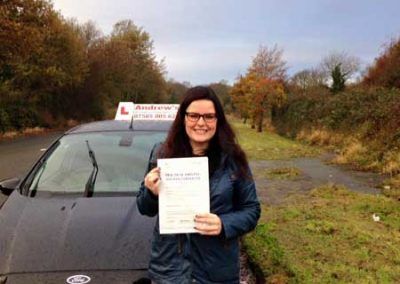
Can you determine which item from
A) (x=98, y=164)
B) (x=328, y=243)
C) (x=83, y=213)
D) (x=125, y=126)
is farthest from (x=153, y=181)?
(x=328, y=243)

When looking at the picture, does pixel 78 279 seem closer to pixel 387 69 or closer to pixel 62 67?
pixel 387 69

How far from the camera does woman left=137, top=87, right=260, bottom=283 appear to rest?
2.73 meters

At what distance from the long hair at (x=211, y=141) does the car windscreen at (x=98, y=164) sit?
78.5 inches

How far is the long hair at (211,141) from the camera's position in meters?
2.86

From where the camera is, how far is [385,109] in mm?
17141

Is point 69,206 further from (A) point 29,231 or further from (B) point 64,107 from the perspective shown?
(B) point 64,107

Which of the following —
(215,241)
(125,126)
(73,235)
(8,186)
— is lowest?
(73,235)

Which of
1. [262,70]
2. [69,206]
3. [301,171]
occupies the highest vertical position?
[262,70]

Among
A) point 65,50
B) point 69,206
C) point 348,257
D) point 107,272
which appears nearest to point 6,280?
point 107,272

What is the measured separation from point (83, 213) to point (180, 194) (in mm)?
1800

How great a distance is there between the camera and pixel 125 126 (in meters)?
5.88

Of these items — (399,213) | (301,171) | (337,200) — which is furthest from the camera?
(301,171)

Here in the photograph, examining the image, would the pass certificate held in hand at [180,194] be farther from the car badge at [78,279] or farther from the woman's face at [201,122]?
the car badge at [78,279]

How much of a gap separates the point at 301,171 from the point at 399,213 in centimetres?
614
